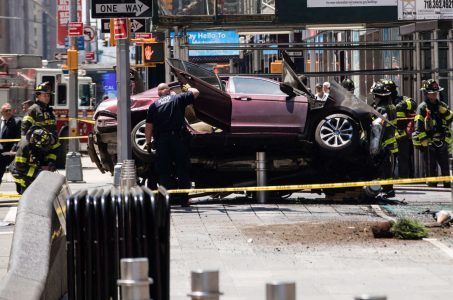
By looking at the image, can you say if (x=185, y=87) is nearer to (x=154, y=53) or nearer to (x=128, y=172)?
(x=128, y=172)

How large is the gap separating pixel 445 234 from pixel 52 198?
521 centimetres

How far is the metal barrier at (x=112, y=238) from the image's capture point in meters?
7.48

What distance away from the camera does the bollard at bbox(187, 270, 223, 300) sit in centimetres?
498

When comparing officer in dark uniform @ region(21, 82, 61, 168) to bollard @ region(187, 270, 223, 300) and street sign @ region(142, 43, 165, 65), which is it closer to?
street sign @ region(142, 43, 165, 65)

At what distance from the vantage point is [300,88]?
1789 cm

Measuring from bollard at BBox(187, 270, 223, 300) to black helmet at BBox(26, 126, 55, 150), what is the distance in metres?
12.6

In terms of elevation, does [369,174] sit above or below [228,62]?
below

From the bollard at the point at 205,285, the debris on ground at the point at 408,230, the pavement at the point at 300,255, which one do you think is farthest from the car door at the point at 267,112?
the bollard at the point at 205,285

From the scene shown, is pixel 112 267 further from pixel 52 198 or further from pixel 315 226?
pixel 315 226

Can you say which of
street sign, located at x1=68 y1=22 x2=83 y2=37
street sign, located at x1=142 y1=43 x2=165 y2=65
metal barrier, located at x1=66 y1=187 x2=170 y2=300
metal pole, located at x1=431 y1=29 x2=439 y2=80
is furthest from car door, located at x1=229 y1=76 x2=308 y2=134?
street sign, located at x1=68 y1=22 x2=83 y2=37

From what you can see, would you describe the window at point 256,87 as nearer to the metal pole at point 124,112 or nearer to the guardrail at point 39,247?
the metal pole at point 124,112

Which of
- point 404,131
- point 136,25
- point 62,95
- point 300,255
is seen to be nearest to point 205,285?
point 300,255

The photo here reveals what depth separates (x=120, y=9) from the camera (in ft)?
49.0

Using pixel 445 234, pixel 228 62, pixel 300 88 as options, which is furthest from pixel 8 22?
pixel 445 234
